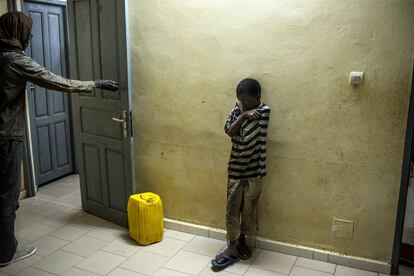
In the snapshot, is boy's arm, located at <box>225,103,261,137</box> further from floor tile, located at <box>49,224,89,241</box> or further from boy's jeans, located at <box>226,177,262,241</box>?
floor tile, located at <box>49,224,89,241</box>

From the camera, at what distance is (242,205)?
300 cm

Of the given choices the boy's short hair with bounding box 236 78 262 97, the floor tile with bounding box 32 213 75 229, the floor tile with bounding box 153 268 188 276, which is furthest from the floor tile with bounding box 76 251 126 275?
the boy's short hair with bounding box 236 78 262 97

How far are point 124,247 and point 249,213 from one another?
3.54ft

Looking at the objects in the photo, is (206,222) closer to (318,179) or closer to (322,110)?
(318,179)

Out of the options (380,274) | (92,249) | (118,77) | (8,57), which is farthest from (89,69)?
(380,274)

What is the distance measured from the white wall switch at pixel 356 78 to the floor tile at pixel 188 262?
168 centimetres

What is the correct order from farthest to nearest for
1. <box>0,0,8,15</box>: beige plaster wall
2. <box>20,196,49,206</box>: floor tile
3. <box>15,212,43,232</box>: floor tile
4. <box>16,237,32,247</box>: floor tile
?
1. <box>20,196,49,206</box>: floor tile
2. <box>0,0,8,15</box>: beige plaster wall
3. <box>15,212,43,232</box>: floor tile
4. <box>16,237,32,247</box>: floor tile

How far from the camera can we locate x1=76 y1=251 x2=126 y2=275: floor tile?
292 cm

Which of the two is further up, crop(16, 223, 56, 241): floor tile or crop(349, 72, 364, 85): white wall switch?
crop(349, 72, 364, 85): white wall switch

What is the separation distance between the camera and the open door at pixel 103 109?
10.8 ft

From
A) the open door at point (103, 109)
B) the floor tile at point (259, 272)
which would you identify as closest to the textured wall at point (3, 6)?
the open door at point (103, 109)

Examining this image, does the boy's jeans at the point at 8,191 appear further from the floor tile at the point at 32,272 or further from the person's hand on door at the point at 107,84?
the person's hand on door at the point at 107,84

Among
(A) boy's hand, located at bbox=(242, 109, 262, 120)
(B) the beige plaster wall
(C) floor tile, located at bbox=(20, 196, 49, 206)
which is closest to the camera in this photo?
(A) boy's hand, located at bbox=(242, 109, 262, 120)

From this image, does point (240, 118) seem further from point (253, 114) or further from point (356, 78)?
point (356, 78)
